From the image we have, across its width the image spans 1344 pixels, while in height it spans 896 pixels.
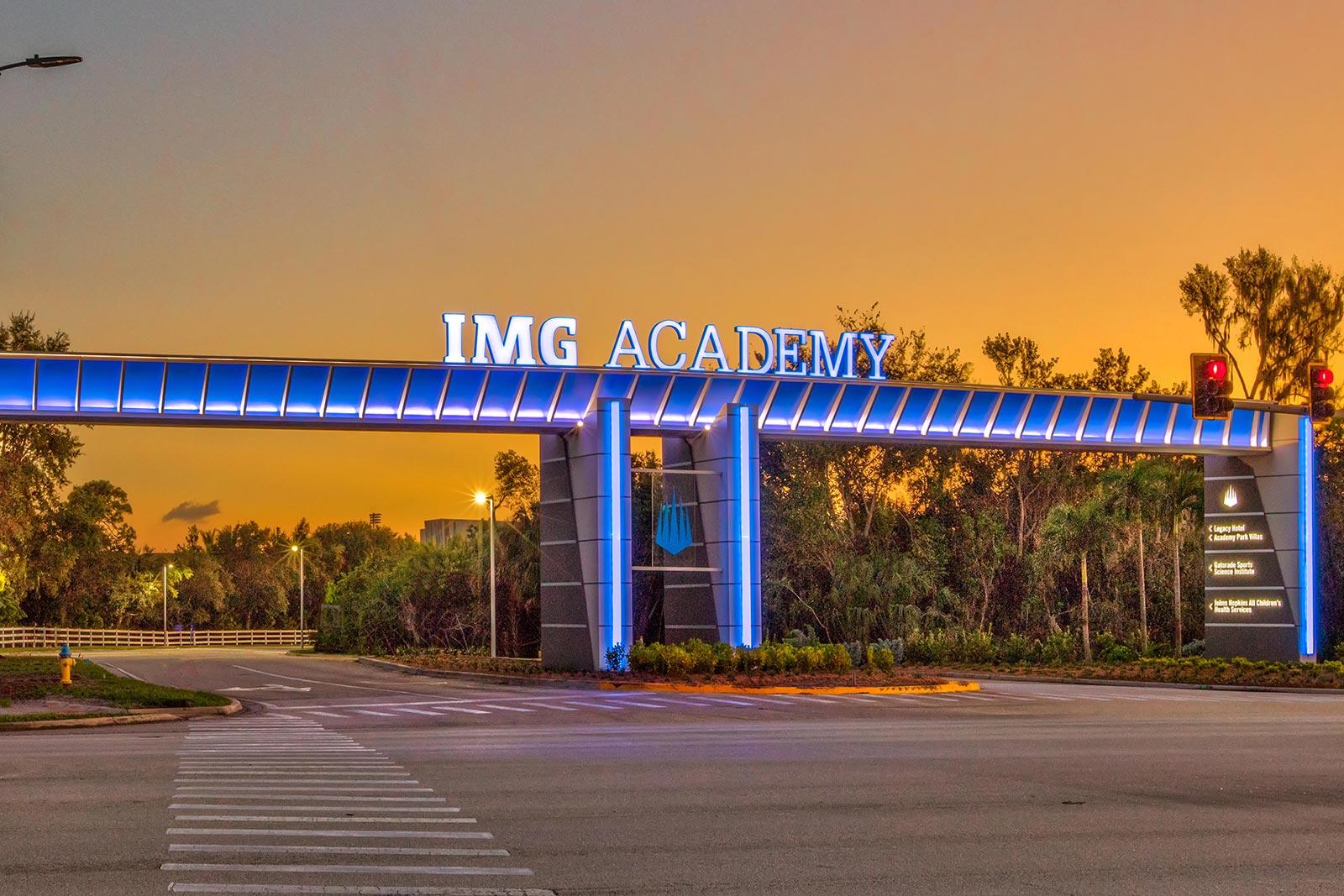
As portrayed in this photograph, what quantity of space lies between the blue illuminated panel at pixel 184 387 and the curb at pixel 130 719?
1114 centimetres

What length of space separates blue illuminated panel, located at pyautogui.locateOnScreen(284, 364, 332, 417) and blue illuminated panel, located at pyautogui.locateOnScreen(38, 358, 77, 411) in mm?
5222

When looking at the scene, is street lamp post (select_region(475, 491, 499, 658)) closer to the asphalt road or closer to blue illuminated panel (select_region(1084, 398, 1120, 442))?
blue illuminated panel (select_region(1084, 398, 1120, 442))

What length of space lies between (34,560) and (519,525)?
145 ft

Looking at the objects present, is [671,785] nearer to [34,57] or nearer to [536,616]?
[34,57]

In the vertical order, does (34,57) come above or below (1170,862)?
above

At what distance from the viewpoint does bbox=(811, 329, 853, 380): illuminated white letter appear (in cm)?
4616

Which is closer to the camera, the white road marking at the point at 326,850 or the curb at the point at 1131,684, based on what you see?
the white road marking at the point at 326,850

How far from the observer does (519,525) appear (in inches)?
2479

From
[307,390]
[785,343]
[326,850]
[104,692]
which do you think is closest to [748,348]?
[785,343]

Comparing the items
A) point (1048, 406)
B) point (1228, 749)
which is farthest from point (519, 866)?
point (1048, 406)

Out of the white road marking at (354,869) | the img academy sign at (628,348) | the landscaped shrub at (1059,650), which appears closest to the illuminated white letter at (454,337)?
the img academy sign at (628,348)

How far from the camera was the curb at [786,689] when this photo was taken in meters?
36.9

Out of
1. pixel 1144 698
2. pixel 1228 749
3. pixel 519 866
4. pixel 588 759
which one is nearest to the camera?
pixel 519 866

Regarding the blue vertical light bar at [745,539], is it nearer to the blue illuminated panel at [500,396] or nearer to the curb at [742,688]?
the curb at [742,688]
